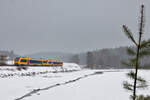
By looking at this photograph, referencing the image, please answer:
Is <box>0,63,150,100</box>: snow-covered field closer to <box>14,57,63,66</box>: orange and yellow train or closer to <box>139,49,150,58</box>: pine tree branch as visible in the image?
<box>14,57,63,66</box>: orange and yellow train

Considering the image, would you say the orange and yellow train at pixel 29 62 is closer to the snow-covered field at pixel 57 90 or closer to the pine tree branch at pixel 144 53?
the snow-covered field at pixel 57 90

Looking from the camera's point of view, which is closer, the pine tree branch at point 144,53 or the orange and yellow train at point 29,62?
the pine tree branch at point 144,53

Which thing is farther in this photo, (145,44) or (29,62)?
(29,62)

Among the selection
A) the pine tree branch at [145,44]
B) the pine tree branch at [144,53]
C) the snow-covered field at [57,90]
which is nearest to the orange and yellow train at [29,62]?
the snow-covered field at [57,90]

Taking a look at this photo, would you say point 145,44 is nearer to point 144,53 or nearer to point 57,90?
point 144,53

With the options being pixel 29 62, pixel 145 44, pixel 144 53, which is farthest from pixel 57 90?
pixel 29 62

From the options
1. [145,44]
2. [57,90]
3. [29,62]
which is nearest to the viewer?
[145,44]

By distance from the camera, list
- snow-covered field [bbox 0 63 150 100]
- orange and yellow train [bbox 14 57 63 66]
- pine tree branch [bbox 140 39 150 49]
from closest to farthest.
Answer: pine tree branch [bbox 140 39 150 49]
snow-covered field [bbox 0 63 150 100]
orange and yellow train [bbox 14 57 63 66]

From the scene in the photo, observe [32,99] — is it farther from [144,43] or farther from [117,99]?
[144,43]

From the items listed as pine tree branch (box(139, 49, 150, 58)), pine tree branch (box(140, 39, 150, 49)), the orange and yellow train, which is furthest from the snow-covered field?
pine tree branch (box(140, 39, 150, 49))

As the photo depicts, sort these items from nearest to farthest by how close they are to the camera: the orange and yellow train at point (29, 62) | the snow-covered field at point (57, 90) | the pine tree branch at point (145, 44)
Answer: the pine tree branch at point (145, 44) → the snow-covered field at point (57, 90) → the orange and yellow train at point (29, 62)

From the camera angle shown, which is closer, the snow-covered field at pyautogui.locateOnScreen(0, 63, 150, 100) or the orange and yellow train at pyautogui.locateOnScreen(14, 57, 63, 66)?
the snow-covered field at pyautogui.locateOnScreen(0, 63, 150, 100)

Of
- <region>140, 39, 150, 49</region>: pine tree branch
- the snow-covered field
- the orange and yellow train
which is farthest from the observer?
the orange and yellow train

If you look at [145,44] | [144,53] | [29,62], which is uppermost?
[145,44]
